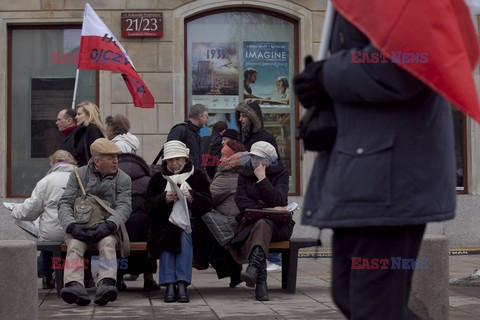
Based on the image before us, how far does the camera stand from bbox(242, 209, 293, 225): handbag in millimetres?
9703

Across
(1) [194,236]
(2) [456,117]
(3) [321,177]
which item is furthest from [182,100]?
(3) [321,177]

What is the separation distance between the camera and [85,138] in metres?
11.4

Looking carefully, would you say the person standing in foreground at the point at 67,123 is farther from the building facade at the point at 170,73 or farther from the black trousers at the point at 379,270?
the black trousers at the point at 379,270

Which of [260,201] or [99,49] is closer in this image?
[260,201]

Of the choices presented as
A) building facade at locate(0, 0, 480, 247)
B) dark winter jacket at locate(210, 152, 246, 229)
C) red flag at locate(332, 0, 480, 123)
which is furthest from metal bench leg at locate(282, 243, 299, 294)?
red flag at locate(332, 0, 480, 123)

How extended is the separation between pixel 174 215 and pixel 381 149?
577cm

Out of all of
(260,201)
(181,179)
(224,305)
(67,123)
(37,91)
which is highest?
(37,91)

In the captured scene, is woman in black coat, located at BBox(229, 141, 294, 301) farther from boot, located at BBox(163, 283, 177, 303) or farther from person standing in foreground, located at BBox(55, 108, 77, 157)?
person standing in foreground, located at BBox(55, 108, 77, 157)

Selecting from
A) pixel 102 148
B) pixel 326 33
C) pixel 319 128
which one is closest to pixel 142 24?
pixel 102 148

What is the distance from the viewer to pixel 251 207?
9.81m

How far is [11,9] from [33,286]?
903 cm

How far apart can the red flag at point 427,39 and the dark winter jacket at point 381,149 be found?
9 cm

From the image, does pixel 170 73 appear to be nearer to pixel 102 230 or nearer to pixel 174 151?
pixel 174 151

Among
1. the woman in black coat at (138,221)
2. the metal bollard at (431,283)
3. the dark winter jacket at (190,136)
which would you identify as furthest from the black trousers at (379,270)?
the dark winter jacket at (190,136)
